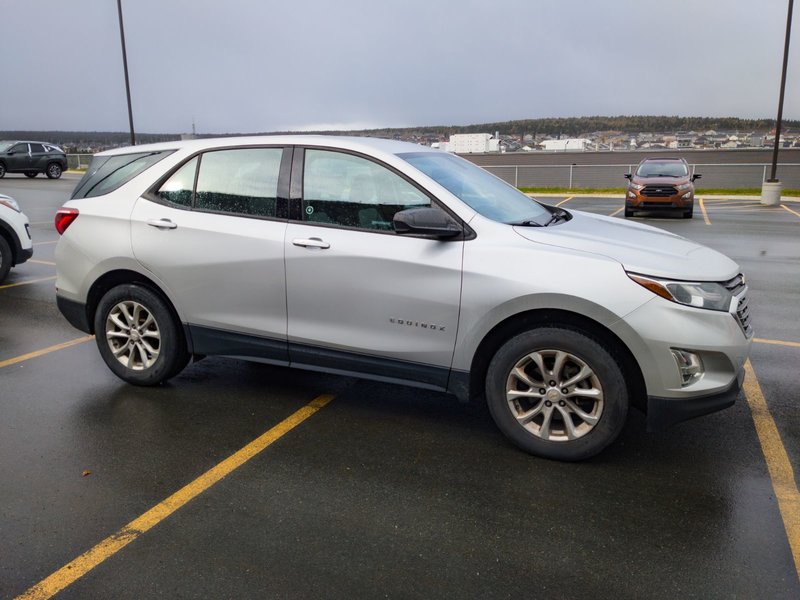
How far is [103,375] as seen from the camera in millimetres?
5344

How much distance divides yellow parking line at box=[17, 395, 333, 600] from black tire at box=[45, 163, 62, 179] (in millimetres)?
33684

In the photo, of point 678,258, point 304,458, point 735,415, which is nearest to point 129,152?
point 304,458

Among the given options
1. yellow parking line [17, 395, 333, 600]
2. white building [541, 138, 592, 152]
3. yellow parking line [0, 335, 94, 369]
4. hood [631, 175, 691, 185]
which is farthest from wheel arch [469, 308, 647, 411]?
white building [541, 138, 592, 152]

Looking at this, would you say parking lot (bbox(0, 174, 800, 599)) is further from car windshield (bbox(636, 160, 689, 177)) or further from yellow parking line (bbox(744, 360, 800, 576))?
car windshield (bbox(636, 160, 689, 177))

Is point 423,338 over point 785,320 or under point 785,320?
over

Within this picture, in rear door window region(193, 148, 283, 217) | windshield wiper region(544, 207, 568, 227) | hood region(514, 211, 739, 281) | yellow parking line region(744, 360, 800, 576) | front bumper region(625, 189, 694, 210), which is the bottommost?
yellow parking line region(744, 360, 800, 576)

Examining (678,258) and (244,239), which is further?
(244,239)

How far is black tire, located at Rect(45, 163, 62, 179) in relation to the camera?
33031 millimetres

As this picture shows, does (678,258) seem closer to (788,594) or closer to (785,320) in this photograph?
(788,594)

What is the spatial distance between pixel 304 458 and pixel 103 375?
2336 mm

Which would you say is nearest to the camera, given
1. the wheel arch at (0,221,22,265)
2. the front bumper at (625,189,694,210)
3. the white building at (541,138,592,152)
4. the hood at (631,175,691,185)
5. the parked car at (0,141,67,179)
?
the wheel arch at (0,221,22,265)

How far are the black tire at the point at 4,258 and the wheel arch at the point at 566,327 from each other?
7565mm

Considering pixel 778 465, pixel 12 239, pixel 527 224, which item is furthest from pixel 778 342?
pixel 12 239

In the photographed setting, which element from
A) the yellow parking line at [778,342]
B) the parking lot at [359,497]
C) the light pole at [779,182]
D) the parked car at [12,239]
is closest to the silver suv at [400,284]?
the parking lot at [359,497]
